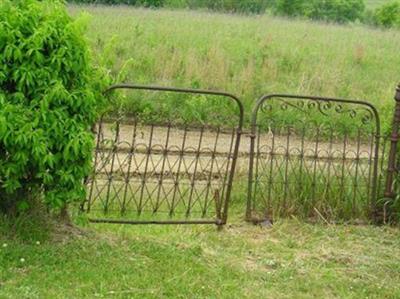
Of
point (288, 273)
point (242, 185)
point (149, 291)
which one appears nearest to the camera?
point (149, 291)

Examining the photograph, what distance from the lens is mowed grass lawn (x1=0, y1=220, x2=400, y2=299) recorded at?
4883mm

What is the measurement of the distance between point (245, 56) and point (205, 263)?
9.67 m

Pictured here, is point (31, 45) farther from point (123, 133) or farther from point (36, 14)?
point (123, 133)

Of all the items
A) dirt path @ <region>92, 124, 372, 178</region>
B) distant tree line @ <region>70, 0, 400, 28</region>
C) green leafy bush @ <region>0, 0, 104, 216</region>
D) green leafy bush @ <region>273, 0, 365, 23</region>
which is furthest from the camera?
green leafy bush @ <region>273, 0, 365, 23</region>

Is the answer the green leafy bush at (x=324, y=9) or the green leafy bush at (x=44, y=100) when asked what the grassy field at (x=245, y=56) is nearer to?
the green leafy bush at (x=44, y=100)

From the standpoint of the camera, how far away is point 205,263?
18.1 ft

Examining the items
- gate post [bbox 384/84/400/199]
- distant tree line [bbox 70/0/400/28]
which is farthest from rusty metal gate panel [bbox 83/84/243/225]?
distant tree line [bbox 70/0/400/28]

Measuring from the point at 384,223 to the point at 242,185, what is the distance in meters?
1.51

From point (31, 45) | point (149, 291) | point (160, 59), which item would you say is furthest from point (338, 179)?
point (160, 59)

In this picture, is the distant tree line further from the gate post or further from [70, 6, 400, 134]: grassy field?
the gate post

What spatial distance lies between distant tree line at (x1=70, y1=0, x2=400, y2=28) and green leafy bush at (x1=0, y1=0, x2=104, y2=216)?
1780 cm

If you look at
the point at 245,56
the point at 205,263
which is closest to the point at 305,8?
the point at 245,56

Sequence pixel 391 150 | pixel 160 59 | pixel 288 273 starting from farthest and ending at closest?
1. pixel 160 59
2. pixel 391 150
3. pixel 288 273

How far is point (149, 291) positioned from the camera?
488 centimetres
